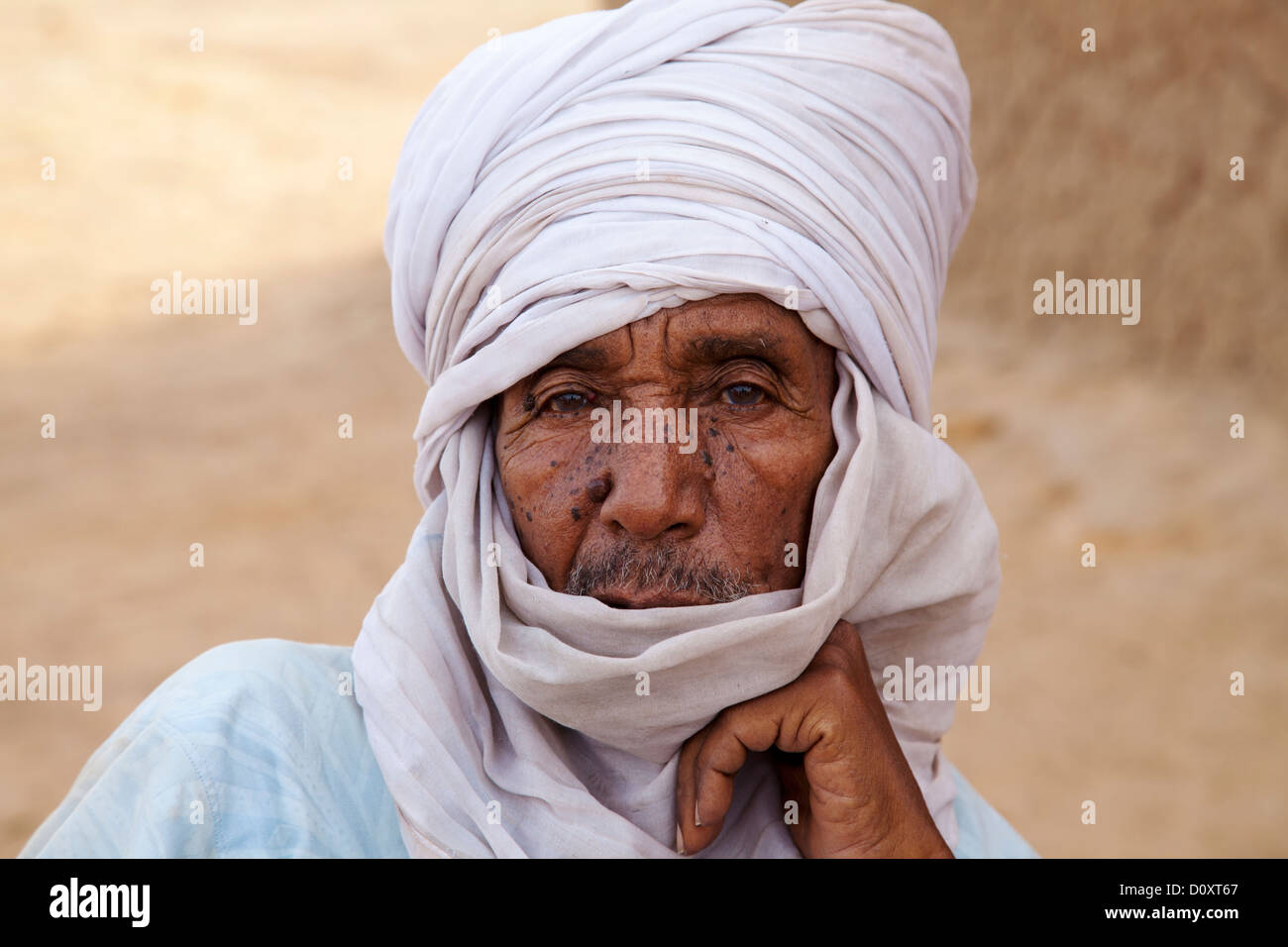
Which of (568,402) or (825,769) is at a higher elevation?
(568,402)

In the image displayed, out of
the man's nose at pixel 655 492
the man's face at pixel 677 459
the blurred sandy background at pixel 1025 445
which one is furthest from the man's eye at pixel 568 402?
the blurred sandy background at pixel 1025 445

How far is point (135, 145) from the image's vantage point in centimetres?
1322

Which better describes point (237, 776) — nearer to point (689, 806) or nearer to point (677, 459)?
point (689, 806)

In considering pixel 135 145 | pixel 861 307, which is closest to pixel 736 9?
pixel 861 307

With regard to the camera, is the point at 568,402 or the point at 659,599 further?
the point at 568,402

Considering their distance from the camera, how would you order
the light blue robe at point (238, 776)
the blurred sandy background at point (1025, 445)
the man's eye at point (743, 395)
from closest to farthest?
the light blue robe at point (238, 776)
the man's eye at point (743, 395)
the blurred sandy background at point (1025, 445)

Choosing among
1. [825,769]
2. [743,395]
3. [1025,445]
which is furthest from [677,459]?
[1025,445]

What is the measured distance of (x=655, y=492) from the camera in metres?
1.88

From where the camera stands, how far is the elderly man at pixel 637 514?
1.92 metres

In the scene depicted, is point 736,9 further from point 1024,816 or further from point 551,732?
point 1024,816

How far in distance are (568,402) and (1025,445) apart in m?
6.76

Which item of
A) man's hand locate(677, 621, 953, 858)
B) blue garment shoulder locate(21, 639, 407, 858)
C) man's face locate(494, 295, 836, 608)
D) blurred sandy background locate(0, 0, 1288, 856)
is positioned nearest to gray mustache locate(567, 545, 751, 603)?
man's face locate(494, 295, 836, 608)

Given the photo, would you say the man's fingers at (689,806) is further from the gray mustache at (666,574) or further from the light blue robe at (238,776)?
the light blue robe at (238,776)

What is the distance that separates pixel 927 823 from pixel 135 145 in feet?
42.3
